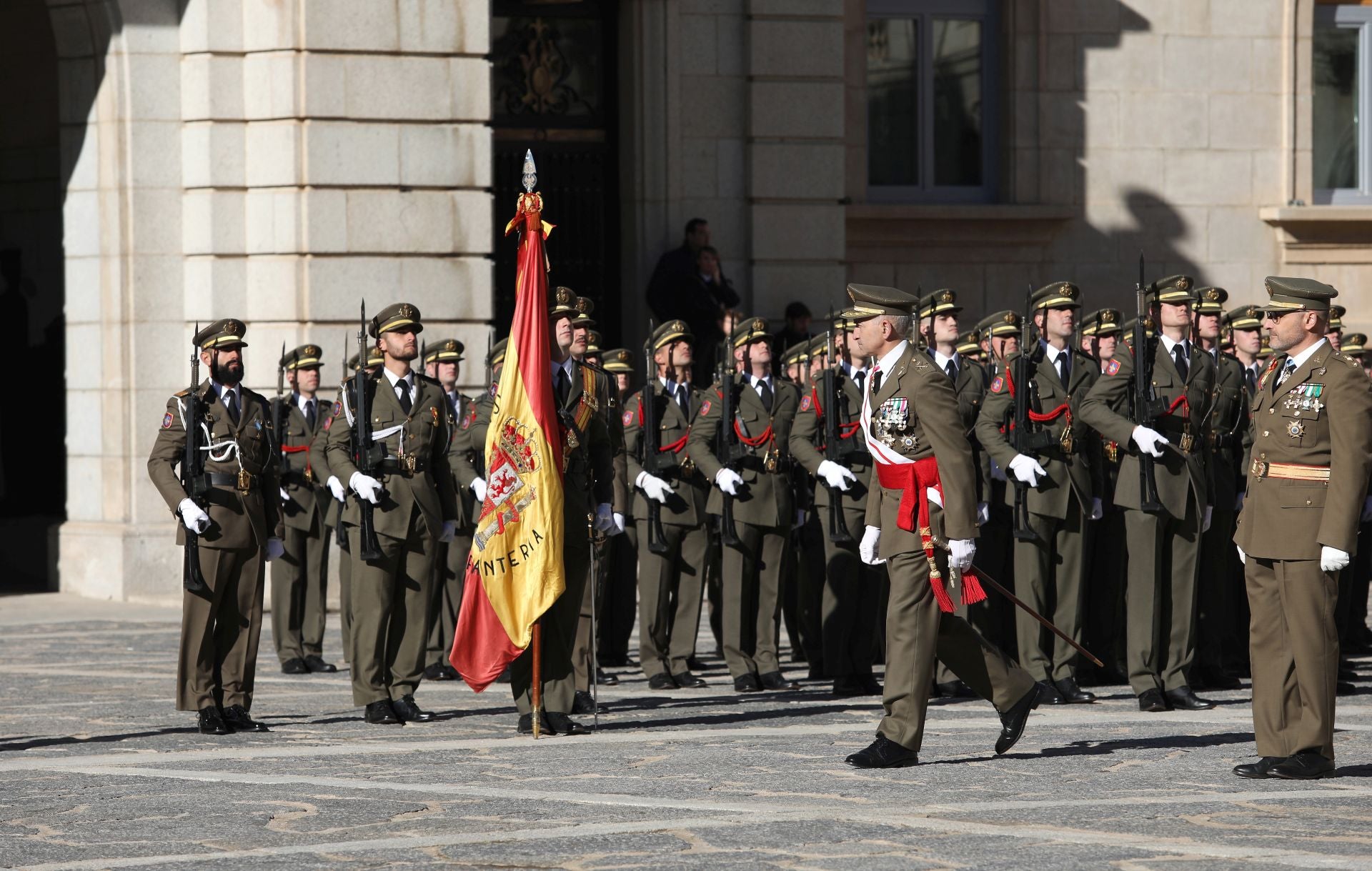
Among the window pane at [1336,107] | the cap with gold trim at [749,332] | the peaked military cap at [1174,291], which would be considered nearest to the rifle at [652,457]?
the cap with gold trim at [749,332]

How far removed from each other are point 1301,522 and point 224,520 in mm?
4587

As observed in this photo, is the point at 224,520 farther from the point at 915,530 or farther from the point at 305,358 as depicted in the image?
the point at 305,358

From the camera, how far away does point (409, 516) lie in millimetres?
10906

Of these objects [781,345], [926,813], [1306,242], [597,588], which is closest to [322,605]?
[597,588]

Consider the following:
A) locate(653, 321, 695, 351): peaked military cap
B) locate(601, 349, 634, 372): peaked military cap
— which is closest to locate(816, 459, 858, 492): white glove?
locate(653, 321, 695, 351): peaked military cap

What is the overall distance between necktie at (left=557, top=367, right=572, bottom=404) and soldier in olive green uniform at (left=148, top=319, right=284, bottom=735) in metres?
1.30

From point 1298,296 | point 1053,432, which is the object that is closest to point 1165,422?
point 1053,432

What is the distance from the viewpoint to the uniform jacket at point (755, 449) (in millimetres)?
12414

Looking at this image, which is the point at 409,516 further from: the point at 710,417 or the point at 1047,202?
the point at 1047,202

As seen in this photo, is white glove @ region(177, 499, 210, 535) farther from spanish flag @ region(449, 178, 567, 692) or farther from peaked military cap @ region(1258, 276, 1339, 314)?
peaked military cap @ region(1258, 276, 1339, 314)

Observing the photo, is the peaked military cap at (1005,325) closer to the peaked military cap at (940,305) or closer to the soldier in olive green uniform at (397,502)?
the peaked military cap at (940,305)

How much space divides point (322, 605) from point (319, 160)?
3677 mm

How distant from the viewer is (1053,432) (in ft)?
38.1

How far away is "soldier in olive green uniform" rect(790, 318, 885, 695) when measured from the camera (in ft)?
38.3
